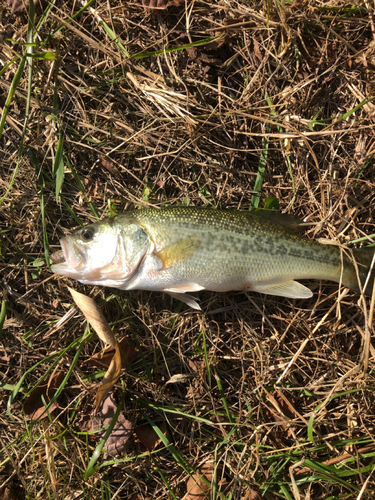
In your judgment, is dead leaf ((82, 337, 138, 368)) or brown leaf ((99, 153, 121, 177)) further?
brown leaf ((99, 153, 121, 177))

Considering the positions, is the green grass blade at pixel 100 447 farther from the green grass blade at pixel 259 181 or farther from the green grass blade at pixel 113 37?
the green grass blade at pixel 113 37

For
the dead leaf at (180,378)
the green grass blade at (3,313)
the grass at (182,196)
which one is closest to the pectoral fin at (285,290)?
the grass at (182,196)

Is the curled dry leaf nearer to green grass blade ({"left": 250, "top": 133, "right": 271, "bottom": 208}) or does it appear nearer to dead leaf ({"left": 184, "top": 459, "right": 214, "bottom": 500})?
dead leaf ({"left": 184, "top": 459, "right": 214, "bottom": 500})

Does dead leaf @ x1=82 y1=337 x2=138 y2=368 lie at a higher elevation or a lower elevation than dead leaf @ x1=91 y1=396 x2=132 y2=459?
higher

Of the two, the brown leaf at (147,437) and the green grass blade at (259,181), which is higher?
the green grass blade at (259,181)

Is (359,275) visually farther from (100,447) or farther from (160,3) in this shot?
(160,3)

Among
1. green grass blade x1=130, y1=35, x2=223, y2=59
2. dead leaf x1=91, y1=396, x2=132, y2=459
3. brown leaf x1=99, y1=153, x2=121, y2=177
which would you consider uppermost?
green grass blade x1=130, y1=35, x2=223, y2=59

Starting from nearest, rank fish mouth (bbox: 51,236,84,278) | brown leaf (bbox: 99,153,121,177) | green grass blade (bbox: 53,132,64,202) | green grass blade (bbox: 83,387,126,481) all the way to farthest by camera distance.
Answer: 1. green grass blade (bbox: 83,387,126,481)
2. fish mouth (bbox: 51,236,84,278)
3. green grass blade (bbox: 53,132,64,202)
4. brown leaf (bbox: 99,153,121,177)

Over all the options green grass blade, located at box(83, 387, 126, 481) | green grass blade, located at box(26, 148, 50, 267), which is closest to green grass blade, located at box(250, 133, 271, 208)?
green grass blade, located at box(26, 148, 50, 267)
